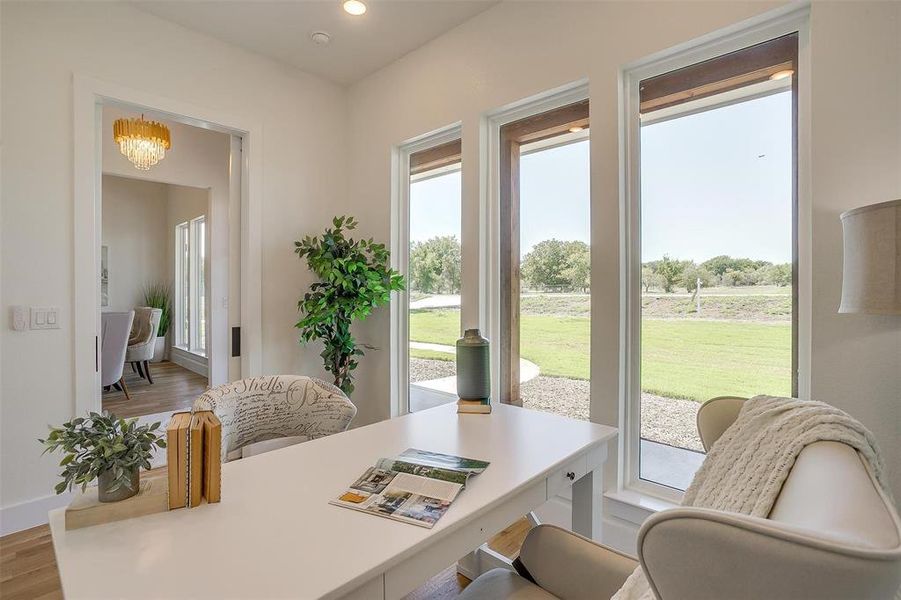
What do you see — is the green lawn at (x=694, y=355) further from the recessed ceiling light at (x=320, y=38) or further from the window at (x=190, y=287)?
the window at (x=190, y=287)

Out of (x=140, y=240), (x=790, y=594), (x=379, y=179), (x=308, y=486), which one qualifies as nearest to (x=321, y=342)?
(x=379, y=179)

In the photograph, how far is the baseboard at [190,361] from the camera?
609 cm

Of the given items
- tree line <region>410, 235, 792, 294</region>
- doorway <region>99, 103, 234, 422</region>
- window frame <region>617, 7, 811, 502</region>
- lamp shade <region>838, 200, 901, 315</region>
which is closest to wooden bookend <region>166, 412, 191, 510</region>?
lamp shade <region>838, 200, 901, 315</region>

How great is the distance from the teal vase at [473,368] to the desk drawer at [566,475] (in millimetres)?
510

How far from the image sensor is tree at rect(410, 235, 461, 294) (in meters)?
3.04

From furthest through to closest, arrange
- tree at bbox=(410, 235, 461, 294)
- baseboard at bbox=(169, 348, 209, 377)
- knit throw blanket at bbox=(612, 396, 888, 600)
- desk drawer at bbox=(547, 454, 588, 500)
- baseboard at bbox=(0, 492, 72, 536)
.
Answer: baseboard at bbox=(169, 348, 209, 377), tree at bbox=(410, 235, 461, 294), baseboard at bbox=(0, 492, 72, 536), desk drawer at bbox=(547, 454, 588, 500), knit throw blanket at bbox=(612, 396, 888, 600)

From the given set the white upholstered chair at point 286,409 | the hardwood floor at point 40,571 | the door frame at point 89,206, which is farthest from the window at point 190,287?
the white upholstered chair at point 286,409

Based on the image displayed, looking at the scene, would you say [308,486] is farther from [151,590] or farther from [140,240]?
[140,240]

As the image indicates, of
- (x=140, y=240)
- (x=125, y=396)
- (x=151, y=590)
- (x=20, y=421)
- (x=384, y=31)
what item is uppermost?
(x=384, y=31)

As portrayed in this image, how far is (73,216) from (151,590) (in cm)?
253

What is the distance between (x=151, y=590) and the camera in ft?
2.46

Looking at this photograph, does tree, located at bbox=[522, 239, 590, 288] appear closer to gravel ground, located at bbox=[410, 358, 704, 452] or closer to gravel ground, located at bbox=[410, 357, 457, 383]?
gravel ground, located at bbox=[410, 358, 704, 452]

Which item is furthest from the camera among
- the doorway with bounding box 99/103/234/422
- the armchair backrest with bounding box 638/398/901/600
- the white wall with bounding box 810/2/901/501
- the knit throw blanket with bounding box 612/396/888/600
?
the doorway with bounding box 99/103/234/422

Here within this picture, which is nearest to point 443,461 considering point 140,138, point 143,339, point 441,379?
point 441,379
